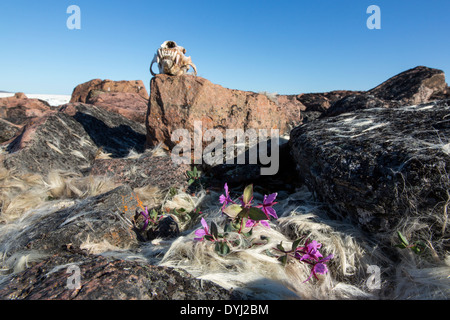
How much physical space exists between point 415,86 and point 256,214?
15.0 feet

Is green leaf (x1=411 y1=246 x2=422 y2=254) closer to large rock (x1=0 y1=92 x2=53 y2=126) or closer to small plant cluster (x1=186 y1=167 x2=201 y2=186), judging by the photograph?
small plant cluster (x1=186 y1=167 x2=201 y2=186)

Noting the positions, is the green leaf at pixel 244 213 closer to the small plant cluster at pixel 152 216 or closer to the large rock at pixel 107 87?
the small plant cluster at pixel 152 216

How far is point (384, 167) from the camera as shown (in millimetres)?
1594

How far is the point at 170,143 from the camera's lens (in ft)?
12.8

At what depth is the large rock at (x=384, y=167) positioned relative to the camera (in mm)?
1447

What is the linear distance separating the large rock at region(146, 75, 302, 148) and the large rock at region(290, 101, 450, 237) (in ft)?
5.61

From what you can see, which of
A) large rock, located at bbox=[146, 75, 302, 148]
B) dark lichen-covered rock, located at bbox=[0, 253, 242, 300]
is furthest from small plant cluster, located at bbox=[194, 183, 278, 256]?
large rock, located at bbox=[146, 75, 302, 148]

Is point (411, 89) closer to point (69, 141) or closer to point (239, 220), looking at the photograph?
point (239, 220)

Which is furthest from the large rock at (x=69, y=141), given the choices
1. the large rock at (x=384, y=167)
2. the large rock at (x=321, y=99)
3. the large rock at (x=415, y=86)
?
the large rock at (x=321, y=99)

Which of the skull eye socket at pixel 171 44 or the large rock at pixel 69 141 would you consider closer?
the large rock at pixel 69 141

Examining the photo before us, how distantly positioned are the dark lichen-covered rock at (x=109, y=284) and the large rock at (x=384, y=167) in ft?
3.25

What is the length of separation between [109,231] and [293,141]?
69.5 inches

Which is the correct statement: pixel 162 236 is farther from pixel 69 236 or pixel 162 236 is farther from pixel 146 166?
pixel 146 166

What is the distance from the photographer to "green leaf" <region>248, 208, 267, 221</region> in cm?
151
